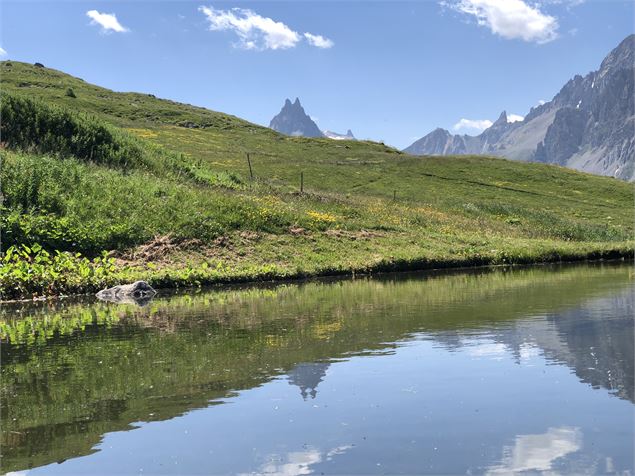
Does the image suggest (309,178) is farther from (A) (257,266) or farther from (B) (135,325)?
(B) (135,325)

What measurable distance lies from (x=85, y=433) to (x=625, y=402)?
374 inches

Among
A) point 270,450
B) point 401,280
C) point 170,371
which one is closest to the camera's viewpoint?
point 270,450

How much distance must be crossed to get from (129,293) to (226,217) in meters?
16.1

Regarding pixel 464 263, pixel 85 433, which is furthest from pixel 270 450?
pixel 464 263

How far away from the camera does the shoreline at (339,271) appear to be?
33656mm

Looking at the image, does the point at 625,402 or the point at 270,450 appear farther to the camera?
the point at 625,402

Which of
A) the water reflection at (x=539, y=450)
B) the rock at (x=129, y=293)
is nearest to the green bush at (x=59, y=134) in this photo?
the rock at (x=129, y=293)

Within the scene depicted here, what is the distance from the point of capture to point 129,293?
3023cm

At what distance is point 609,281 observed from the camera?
32.7 meters

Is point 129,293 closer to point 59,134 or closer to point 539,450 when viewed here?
point 539,450

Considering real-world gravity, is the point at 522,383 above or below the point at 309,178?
below

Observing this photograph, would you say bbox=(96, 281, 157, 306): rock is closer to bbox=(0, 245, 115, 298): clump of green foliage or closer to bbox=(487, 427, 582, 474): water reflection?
bbox=(0, 245, 115, 298): clump of green foliage

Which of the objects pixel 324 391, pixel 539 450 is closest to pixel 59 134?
pixel 324 391

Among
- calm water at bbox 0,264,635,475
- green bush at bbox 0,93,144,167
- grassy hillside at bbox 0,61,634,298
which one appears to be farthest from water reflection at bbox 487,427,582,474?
green bush at bbox 0,93,144,167
